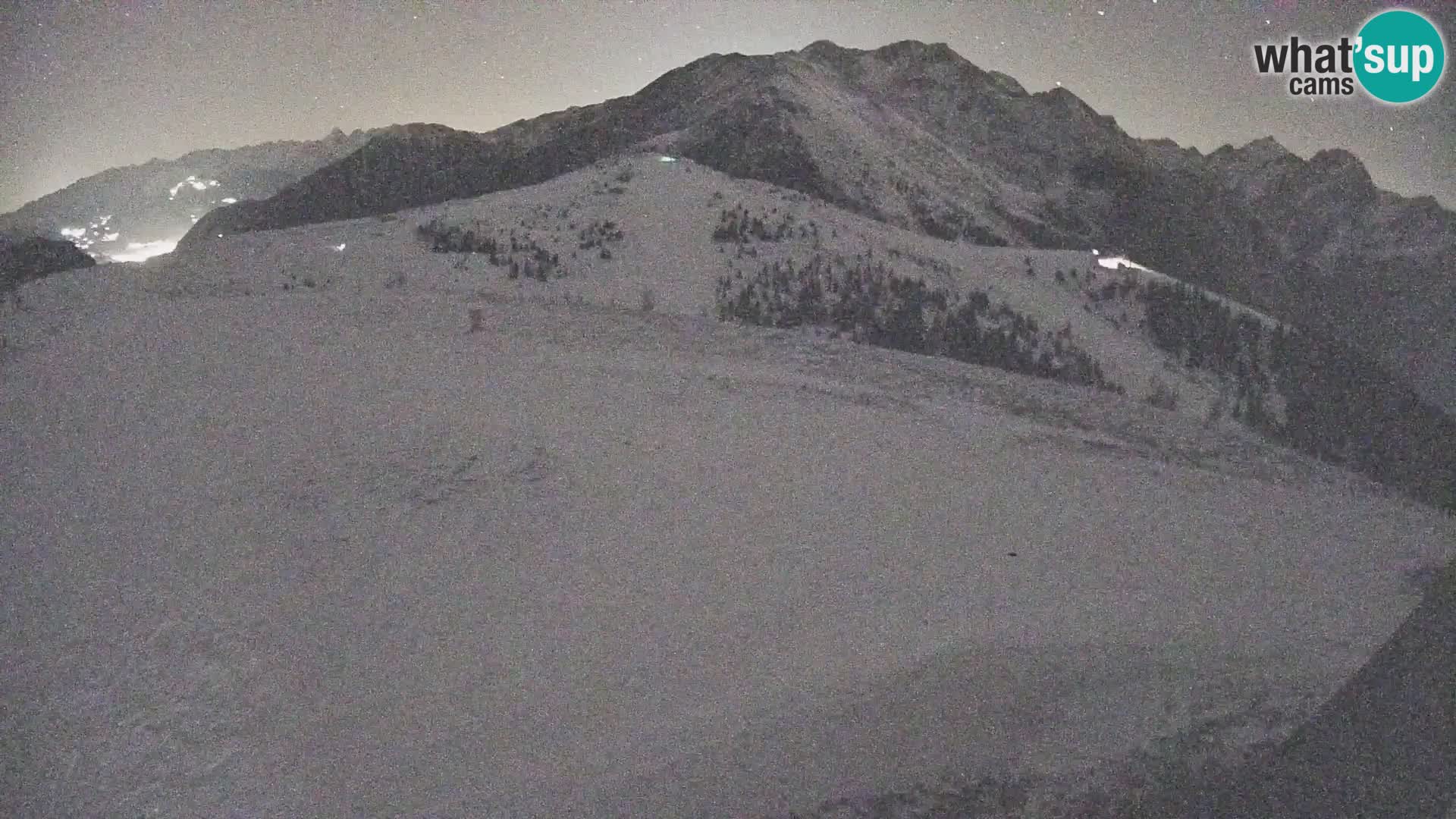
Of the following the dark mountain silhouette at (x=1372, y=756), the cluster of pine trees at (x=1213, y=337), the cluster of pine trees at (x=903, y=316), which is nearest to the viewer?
the dark mountain silhouette at (x=1372, y=756)

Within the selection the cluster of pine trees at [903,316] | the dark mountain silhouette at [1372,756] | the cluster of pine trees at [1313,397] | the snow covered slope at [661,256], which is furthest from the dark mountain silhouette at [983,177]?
the dark mountain silhouette at [1372,756]

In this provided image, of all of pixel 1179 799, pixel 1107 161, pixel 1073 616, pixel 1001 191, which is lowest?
pixel 1179 799

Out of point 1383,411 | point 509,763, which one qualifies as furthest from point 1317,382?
point 509,763

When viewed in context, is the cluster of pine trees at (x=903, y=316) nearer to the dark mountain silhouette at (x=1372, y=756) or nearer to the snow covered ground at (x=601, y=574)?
the snow covered ground at (x=601, y=574)

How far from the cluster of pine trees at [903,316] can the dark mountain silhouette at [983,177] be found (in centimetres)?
1654

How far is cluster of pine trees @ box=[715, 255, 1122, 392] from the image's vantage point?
1313 centimetres

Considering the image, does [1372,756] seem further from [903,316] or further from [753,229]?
[753,229]

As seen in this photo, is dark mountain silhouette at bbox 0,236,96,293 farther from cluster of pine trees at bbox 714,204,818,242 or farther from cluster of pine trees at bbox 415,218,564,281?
cluster of pine trees at bbox 714,204,818,242

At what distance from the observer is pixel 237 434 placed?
23.5ft

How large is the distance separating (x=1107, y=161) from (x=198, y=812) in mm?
67366

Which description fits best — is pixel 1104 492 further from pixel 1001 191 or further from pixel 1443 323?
pixel 1443 323

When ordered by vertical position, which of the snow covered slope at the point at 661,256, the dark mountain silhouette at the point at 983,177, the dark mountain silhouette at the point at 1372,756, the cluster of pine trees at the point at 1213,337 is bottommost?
the dark mountain silhouette at the point at 1372,756

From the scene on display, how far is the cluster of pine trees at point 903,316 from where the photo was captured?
1313 cm

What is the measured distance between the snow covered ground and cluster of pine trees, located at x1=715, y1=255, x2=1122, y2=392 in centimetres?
334
